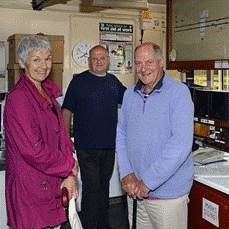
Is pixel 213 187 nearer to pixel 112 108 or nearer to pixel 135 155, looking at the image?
pixel 135 155

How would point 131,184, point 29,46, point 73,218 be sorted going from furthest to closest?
point 131,184, point 29,46, point 73,218

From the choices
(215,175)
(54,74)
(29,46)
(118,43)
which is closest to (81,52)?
(118,43)

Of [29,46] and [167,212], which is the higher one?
[29,46]

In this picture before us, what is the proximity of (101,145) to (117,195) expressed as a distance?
996mm

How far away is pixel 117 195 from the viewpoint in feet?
12.3

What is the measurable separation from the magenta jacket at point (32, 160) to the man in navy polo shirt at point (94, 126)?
116 cm

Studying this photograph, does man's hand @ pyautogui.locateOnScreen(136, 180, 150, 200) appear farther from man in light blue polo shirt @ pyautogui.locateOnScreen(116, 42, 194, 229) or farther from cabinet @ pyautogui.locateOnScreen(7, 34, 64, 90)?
cabinet @ pyautogui.locateOnScreen(7, 34, 64, 90)

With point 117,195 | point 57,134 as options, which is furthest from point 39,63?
point 117,195

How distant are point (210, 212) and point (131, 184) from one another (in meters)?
0.48

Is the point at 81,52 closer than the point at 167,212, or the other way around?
the point at 167,212

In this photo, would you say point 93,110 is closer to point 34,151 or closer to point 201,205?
point 201,205

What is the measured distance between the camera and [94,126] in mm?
2938

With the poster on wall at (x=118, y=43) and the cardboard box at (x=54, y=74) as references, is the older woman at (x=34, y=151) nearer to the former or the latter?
the cardboard box at (x=54, y=74)

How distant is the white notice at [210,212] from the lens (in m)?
1.91
